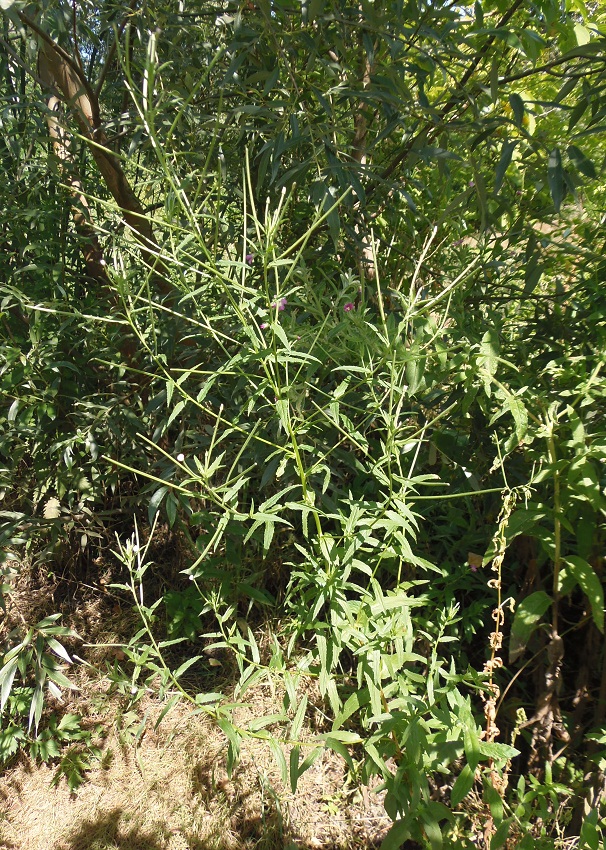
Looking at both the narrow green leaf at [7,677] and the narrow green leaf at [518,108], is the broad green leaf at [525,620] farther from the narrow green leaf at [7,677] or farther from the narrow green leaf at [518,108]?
the narrow green leaf at [7,677]

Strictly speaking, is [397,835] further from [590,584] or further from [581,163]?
[581,163]

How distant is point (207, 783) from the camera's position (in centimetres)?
202

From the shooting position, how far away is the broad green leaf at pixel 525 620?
1.54 m

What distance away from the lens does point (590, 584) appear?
4.83 feet

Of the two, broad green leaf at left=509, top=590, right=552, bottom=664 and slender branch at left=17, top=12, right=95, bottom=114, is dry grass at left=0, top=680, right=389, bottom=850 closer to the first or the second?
broad green leaf at left=509, top=590, right=552, bottom=664

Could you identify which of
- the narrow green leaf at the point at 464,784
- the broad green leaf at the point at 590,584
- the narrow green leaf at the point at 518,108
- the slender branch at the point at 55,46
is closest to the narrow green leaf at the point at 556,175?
the narrow green leaf at the point at 518,108

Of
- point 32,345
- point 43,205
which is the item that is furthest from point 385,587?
point 43,205

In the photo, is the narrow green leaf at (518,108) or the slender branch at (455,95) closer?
the narrow green leaf at (518,108)

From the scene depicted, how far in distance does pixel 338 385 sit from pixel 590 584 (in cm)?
72

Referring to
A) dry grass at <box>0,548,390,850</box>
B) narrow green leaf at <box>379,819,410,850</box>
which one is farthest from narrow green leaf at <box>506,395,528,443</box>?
dry grass at <box>0,548,390,850</box>

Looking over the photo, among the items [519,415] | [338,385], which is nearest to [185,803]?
[338,385]

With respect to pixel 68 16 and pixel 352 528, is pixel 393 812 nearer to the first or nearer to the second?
pixel 352 528

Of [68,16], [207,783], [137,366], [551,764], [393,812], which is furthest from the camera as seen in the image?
[137,366]

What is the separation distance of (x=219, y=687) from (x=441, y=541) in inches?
33.8
